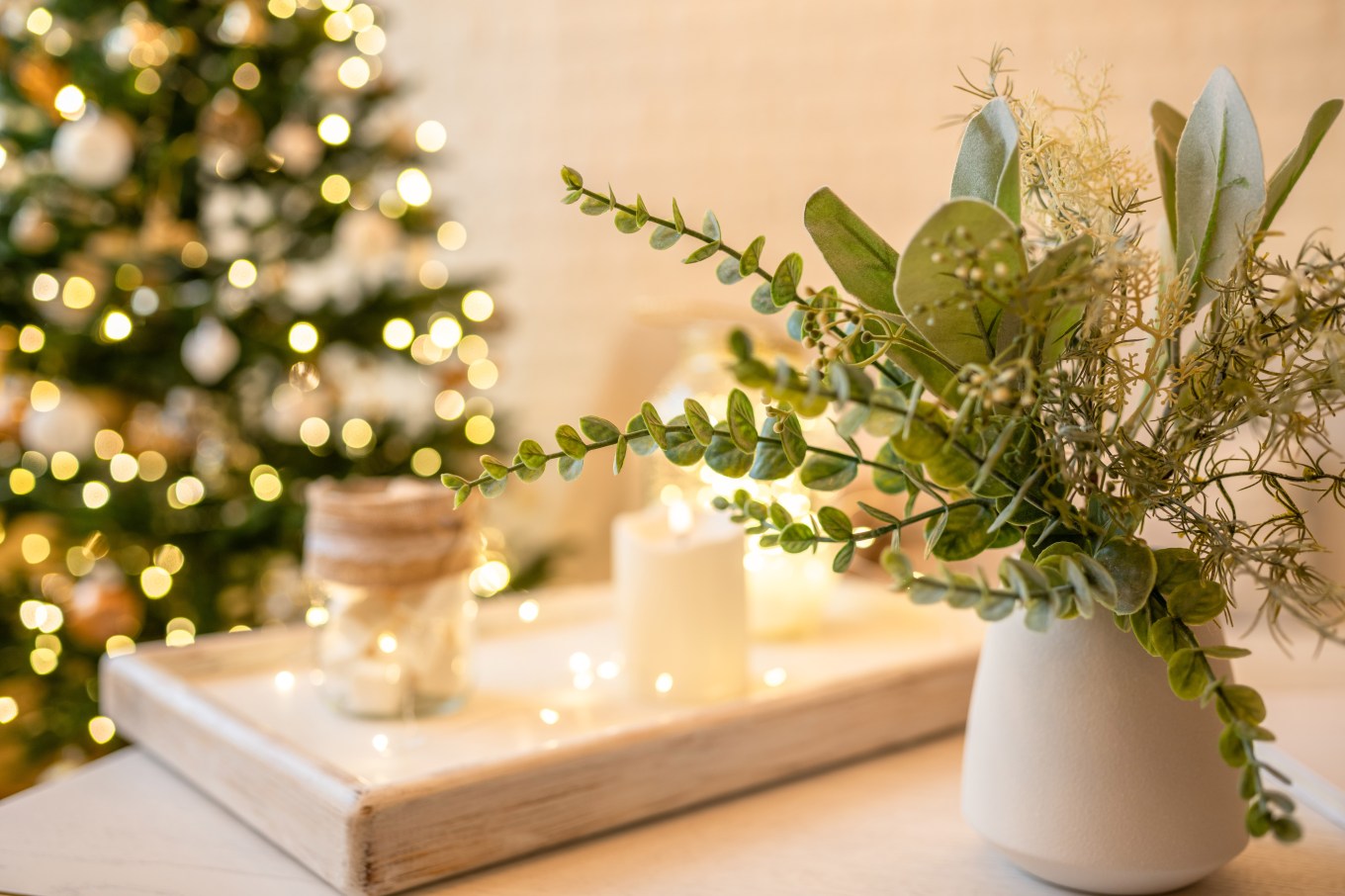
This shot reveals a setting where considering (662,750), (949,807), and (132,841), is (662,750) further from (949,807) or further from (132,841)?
(132,841)

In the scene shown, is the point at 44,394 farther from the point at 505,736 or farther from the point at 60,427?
the point at 505,736

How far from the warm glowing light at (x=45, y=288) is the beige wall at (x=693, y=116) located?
0.65m

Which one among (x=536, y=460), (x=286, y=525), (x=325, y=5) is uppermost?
(x=325, y=5)

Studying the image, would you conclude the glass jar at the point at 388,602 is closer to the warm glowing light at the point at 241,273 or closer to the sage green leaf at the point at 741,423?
the sage green leaf at the point at 741,423

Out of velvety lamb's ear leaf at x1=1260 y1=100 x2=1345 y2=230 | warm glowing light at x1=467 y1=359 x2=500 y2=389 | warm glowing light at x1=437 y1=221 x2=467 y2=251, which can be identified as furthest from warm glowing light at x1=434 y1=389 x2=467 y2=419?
velvety lamb's ear leaf at x1=1260 y1=100 x2=1345 y2=230

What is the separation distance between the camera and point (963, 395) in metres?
0.50

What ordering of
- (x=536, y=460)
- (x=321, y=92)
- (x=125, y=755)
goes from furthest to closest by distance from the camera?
(x=321, y=92) < (x=125, y=755) < (x=536, y=460)

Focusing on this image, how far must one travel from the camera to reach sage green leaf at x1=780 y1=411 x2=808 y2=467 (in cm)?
48

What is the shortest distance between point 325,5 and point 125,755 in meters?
1.24

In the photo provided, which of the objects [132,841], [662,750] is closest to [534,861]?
[662,750]

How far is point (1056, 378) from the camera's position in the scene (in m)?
0.53

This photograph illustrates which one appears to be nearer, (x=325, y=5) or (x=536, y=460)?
(x=536, y=460)

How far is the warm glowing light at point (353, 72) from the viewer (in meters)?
1.69

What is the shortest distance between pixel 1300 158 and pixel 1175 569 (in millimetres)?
215
